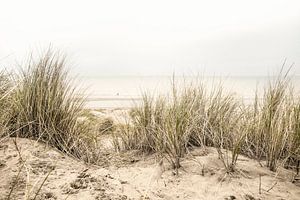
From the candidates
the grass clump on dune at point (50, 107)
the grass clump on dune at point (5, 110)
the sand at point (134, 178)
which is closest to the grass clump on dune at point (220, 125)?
the sand at point (134, 178)

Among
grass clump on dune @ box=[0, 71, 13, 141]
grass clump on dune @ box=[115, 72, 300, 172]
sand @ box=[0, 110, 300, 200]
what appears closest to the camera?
sand @ box=[0, 110, 300, 200]

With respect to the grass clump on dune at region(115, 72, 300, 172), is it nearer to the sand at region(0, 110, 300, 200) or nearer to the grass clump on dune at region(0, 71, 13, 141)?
the sand at region(0, 110, 300, 200)

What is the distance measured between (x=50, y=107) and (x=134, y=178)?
1.03 meters

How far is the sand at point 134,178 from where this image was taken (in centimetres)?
223

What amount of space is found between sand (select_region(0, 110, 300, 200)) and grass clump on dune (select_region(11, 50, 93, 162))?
17 centimetres

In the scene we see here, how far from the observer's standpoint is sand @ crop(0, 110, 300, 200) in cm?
223

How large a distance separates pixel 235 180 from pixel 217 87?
147 cm

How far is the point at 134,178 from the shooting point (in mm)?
2646

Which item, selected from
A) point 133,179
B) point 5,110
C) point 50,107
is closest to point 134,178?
point 133,179

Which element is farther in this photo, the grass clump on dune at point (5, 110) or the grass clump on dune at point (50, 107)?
the grass clump on dune at point (50, 107)

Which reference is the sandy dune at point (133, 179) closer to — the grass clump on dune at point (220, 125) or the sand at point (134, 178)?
the sand at point (134, 178)

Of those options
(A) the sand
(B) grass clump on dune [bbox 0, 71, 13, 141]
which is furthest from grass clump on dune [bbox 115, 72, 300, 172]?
(B) grass clump on dune [bbox 0, 71, 13, 141]

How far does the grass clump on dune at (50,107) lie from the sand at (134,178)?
0.57ft

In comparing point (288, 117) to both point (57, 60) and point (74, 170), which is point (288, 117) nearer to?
point (74, 170)
